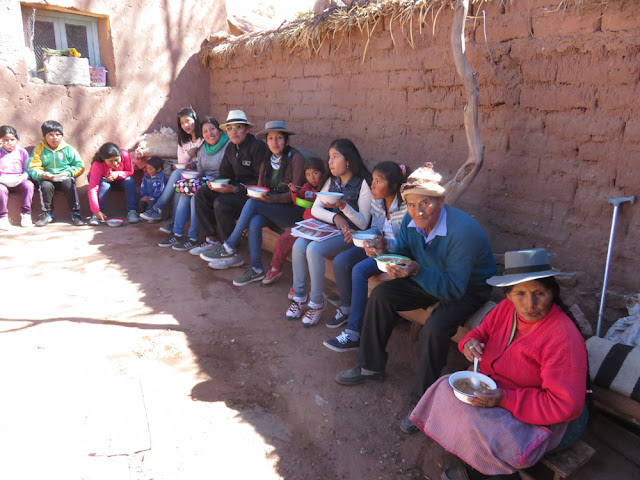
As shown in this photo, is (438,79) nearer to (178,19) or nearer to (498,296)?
(498,296)

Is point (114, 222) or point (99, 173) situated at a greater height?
point (99, 173)

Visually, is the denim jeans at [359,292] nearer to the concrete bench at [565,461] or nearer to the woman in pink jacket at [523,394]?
the woman in pink jacket at [523,394]

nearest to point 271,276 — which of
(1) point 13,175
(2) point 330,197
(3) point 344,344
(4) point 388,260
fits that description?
(2) point 330,197

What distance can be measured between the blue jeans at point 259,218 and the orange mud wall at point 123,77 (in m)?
3.43

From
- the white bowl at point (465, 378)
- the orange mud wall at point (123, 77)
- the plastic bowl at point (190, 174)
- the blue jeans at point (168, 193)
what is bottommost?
the white bowl at point (465, 378)

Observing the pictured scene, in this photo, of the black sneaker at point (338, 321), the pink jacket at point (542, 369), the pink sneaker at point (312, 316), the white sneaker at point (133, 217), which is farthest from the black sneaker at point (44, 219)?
the pink jacket at point (542, 369)

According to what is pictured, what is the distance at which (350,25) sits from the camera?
187 inches

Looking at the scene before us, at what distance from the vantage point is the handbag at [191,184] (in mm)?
5625

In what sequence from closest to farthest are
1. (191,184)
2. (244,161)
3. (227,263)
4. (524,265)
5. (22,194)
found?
(524,265)
(227,263)
(244,161)
(191,184)
(22,194)

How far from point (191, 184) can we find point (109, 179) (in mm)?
1766

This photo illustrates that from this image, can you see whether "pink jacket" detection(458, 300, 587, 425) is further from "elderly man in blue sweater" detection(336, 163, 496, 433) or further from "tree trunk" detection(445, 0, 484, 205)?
"tree trunk" detection(445, 0, 484, 205)

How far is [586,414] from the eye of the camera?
7.06 feet

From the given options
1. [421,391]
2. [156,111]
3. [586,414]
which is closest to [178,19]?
[156,111]

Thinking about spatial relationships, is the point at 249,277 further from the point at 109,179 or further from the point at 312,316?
the point at 109,179
